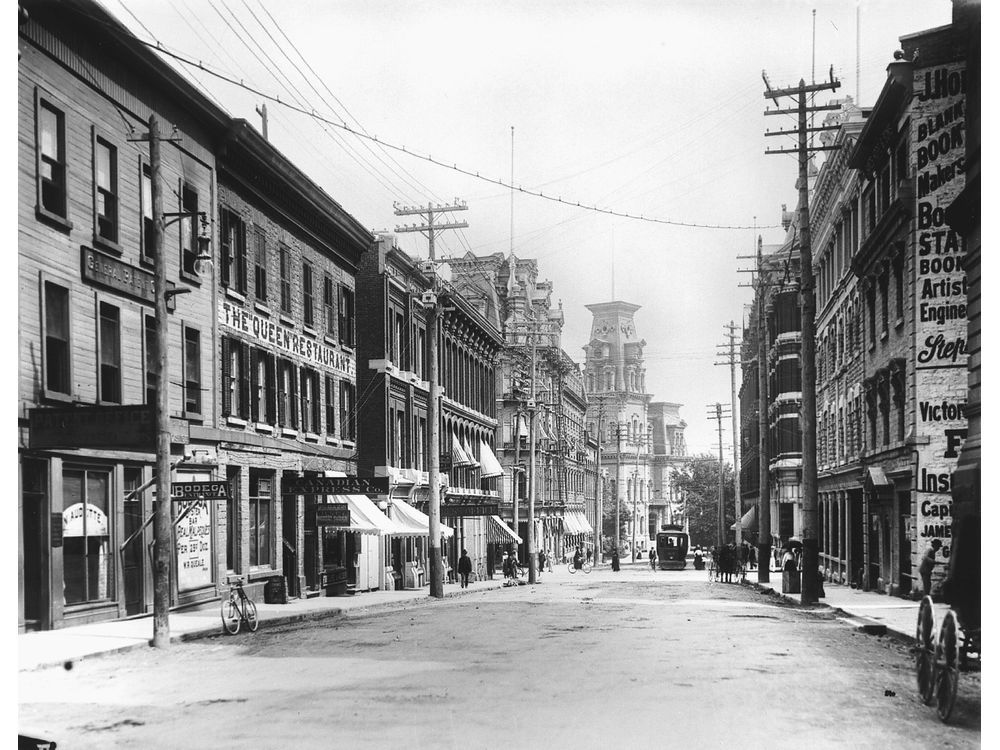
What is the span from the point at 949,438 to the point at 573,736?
607 centimetres

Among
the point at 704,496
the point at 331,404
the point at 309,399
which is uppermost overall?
the point at 309,399

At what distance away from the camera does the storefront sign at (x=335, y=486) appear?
92.6 feet

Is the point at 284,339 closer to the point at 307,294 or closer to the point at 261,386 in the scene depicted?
the point at 261,386

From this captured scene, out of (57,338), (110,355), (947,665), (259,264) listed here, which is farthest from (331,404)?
(947,665)

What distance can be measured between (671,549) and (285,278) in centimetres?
4600

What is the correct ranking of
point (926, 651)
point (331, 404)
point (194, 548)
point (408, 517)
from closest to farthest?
point (926, 651) → point (194, 548) → point (331, 404) → point (408, 517)

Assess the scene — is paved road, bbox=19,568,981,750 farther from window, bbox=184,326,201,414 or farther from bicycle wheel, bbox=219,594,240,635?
window, bbox=184,326,201,414

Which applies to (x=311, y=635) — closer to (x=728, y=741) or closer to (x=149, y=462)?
(x=149, y=462)

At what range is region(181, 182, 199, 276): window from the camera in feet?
84.0

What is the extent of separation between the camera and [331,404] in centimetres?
3606

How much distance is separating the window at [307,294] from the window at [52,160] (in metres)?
14.1

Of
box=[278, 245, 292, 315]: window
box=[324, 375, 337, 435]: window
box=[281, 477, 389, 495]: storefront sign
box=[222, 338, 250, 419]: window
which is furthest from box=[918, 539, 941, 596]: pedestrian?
box=[324, 375, 337, 435]: window

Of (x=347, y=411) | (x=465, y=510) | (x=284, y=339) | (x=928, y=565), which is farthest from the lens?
(x=465, y=510)

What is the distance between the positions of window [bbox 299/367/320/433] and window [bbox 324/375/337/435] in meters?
0.96
